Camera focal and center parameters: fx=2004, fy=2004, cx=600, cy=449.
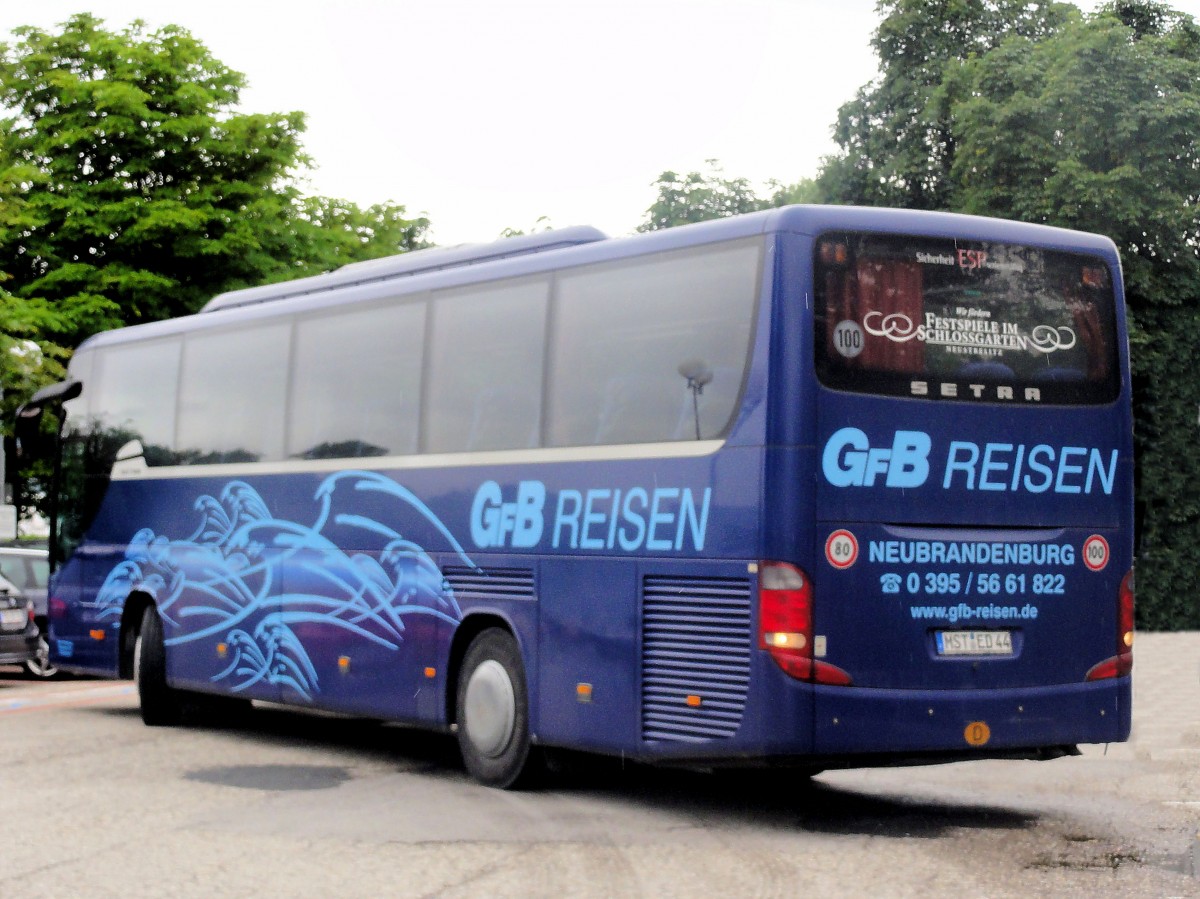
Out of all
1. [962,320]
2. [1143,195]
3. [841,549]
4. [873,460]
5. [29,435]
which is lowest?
[841,549]

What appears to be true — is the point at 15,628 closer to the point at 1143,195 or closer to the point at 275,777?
the point at 275,777

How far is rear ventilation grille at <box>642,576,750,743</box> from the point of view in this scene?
34.6 ft

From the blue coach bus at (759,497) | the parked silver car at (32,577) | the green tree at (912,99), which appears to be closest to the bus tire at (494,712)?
the blue coach bus at (759,497)

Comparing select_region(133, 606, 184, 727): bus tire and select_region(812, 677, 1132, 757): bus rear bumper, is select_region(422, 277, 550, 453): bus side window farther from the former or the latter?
select_region(133, 606, 184, 727): bus tire

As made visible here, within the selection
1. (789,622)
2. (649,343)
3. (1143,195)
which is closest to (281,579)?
(649,343)

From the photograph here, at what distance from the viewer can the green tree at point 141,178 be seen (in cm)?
4134

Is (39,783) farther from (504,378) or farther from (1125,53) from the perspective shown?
(1125,53)

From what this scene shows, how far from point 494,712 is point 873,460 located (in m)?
3.27

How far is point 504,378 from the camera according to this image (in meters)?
12.8

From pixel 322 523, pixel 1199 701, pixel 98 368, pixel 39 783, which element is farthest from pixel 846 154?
pixel 39 783

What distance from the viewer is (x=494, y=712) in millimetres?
12555

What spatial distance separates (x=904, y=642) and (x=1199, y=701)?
11517 mm

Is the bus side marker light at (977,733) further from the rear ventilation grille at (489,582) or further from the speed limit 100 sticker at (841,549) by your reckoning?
the rear ventilation grille at (489,582)

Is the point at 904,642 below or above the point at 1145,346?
below
